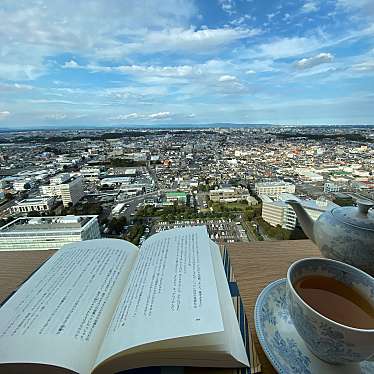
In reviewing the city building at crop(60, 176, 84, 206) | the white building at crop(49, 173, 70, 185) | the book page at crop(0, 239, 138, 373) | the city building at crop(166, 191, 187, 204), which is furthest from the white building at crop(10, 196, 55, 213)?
the book page at crop(0, 239, 138, 373)

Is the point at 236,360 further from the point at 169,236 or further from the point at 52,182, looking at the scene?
the point at 52,182

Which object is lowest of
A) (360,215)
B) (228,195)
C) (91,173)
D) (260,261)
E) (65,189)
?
(228,195)

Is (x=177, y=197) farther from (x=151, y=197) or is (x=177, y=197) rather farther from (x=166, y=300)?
(x=166, y=300)

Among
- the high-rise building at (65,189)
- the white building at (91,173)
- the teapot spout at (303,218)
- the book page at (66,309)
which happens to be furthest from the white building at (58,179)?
the teapot spout at (303,218)

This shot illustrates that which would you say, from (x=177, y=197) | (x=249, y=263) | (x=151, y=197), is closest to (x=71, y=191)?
(x=151, y=197)

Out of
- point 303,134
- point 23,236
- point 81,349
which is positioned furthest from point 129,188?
point 303,134

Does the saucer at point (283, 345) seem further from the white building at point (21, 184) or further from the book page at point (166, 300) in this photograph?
the white building at point (21, 184)

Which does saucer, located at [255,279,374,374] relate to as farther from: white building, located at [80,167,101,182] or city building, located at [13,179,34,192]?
white building, located at [80,167,101,182]
